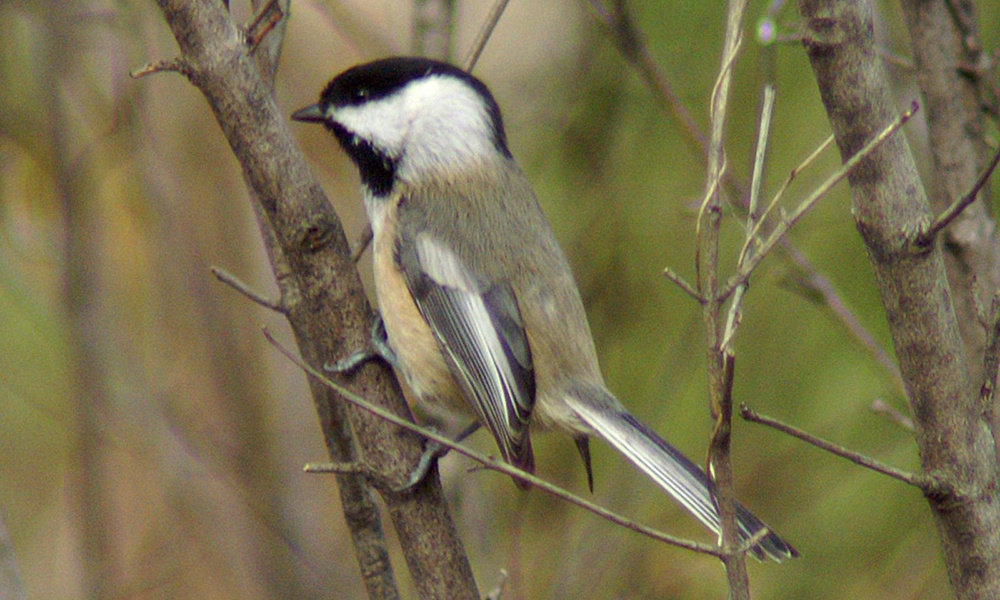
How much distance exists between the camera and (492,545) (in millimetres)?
2697

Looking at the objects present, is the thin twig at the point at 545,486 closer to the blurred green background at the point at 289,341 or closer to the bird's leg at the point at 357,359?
the bird's leg at the point at 357,359

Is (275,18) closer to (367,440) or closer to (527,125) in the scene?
(367,440)

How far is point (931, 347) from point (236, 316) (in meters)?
2.40

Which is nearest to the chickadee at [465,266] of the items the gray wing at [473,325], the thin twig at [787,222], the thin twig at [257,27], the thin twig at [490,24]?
the gray wing at [473,325]

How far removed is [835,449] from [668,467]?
2.09ft

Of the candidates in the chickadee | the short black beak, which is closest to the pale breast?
the chickadee

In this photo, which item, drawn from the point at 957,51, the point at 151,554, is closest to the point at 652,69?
the point at 957,51

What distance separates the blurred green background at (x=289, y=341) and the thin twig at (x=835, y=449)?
1.53m

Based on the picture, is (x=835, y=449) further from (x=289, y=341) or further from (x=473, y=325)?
(x=289, y=341)

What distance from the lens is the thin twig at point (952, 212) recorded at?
926mm

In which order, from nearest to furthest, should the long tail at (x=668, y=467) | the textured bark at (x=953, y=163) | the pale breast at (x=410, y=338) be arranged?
the long tail at (x=668, y=467) < the textured bark at (x=953, y=163) < the pale breast at (x=410, y=338)

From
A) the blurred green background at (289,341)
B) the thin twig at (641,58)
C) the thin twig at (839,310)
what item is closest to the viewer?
the thin twig at (839,310)

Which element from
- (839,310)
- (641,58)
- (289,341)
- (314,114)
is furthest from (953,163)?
(289,341)

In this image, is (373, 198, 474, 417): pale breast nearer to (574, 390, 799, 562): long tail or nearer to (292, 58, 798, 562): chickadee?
(292, 58, 798, 562): chickadee
